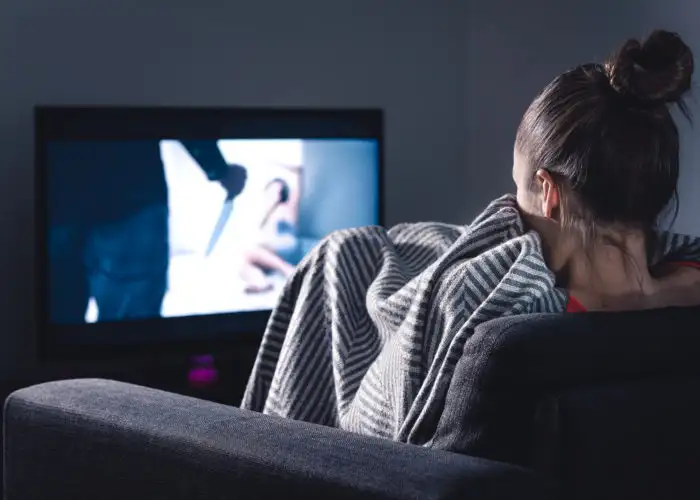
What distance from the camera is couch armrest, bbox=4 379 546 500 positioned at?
1187 mm

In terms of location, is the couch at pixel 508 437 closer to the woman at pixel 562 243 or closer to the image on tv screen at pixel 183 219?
the woman at pixel 562 243

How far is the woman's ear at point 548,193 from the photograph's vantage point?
1.42 meters

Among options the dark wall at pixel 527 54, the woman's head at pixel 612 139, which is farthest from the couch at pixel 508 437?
the dark wall at pixel 527 54

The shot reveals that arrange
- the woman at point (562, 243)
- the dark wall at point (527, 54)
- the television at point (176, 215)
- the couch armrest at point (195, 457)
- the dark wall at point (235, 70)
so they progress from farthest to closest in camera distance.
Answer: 1. the dark wall at point (527, 54)
2. the dark wall at point (235, 70)
3. the television at point (176, 215)
4. the woman at point (562, 243)
5. the couch armrest at point (195, 457)

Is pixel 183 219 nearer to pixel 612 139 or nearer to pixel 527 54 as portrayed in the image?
pixel 527 54

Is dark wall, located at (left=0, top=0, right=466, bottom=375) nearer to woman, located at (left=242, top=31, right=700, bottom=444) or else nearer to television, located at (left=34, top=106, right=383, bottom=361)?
television, located at (left=34, top=106, right=383, bottom=361)

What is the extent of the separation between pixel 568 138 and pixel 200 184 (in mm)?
1942

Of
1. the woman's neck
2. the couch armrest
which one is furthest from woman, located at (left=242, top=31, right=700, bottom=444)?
the couch armrest

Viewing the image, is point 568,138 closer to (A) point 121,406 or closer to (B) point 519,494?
(B) point 519,494

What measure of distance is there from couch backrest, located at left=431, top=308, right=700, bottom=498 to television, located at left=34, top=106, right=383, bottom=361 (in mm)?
1923

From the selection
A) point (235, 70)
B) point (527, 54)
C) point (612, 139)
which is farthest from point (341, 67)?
point (612, 139)

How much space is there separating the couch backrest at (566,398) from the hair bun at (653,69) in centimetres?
29

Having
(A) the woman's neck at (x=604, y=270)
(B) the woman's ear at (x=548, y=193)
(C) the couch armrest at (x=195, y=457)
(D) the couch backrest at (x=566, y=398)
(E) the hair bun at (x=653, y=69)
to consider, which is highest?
(E) the hair bun at (x=653, y=69)

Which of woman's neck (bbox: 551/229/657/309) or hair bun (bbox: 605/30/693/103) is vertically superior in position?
hair bun (bbox: 605/30/693/103)
